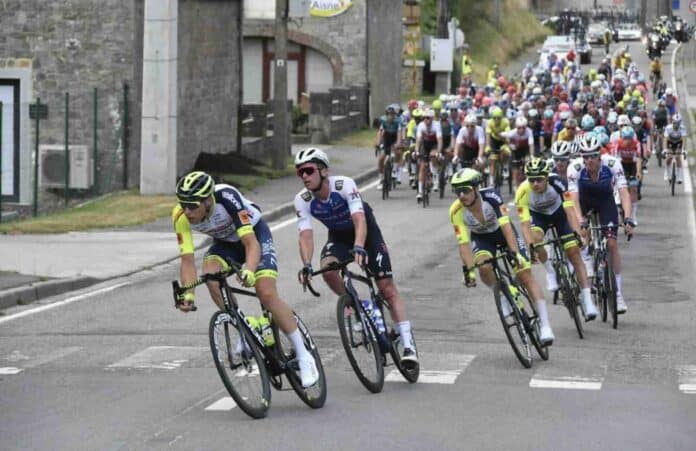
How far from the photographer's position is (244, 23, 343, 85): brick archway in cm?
6009

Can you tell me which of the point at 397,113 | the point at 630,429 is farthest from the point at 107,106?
the point at 630,429

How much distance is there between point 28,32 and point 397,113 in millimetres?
8196

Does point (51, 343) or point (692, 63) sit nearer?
point (51, 343)

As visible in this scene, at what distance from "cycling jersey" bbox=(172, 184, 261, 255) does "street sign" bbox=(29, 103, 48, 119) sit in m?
20.7

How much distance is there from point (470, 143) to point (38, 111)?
8.17 metres

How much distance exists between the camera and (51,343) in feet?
53.2

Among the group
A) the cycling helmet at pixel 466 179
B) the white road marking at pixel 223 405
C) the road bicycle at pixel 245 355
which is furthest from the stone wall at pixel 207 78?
the road bicycle at pixel 245 355

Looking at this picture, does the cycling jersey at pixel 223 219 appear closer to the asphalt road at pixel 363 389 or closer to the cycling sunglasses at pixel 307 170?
the cycling sunglasses at pixel 307 170

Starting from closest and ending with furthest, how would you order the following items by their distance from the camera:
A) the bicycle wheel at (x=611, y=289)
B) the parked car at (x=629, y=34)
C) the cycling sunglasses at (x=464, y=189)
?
the cycling sunglasses at (x=464, y=189), the bicycle wheel at (x=611, y=289), the parked car at (x=629, y=34)

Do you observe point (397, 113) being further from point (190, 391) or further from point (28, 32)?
point (190, 391)

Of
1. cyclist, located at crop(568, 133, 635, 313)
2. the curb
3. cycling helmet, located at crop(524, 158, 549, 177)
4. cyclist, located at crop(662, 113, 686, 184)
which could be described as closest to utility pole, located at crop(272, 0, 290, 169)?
cyclist, located at crop(662, 113, 686, 184)

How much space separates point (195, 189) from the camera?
11.8 metres

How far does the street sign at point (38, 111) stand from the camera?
33.1 metres

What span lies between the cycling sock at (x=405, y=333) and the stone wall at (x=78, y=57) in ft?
69.9
